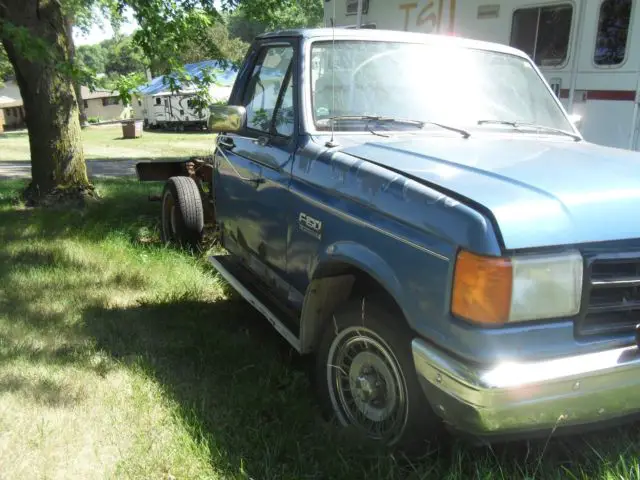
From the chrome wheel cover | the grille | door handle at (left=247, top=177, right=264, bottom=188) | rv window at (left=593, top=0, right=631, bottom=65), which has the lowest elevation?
the chrome wheel cover

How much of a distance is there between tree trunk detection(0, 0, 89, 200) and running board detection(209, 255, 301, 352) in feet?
12.4

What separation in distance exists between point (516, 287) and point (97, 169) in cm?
1442

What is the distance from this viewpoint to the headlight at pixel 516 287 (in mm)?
2018

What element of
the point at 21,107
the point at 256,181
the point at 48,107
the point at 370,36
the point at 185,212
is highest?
the point at 370,36

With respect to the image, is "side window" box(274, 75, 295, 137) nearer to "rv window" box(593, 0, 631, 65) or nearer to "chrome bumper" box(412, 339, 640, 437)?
"chrome bumper" box(412, 339, 640, 437)

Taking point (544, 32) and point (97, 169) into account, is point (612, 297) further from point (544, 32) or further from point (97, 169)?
point (97, 169)

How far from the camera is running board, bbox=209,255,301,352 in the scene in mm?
3126

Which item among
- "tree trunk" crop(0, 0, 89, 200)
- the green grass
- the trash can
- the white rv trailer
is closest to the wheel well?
the green grass

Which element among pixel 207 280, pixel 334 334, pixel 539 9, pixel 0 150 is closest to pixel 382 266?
pixel 334 334

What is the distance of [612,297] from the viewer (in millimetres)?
2201

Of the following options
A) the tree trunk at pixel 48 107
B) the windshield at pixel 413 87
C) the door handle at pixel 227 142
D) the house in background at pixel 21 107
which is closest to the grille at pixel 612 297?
the windshield at pixel 413 87

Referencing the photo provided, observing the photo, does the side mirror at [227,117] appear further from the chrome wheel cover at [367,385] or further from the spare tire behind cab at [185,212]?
the spare tire behind cab at [185,212]

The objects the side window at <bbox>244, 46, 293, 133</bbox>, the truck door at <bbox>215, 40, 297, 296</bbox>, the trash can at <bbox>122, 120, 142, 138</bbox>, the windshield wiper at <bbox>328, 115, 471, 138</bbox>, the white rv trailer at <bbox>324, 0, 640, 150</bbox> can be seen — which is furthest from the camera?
the trash can at <bbox>122, 120, 142, 138</bbox>

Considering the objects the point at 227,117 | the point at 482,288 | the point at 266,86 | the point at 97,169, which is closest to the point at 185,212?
the point at 266,86
